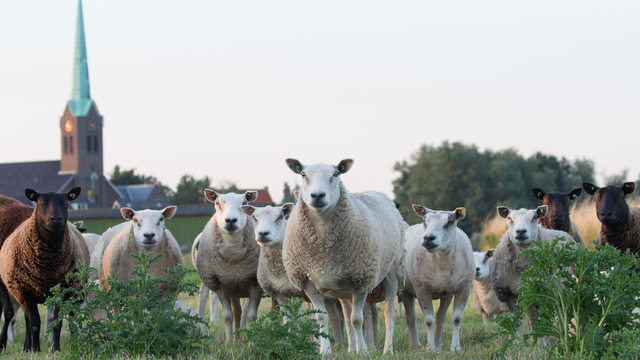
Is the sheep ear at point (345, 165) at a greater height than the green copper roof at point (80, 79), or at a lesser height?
lesser

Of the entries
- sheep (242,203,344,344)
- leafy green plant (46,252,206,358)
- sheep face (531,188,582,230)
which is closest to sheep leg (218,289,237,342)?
sheep (242,203,344,344)

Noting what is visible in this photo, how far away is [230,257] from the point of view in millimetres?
9156

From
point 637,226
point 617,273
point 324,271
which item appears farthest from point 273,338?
point 637,226

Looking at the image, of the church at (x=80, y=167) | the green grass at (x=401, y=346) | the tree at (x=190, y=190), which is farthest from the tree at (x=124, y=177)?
the green grass at (x=401, y=346)

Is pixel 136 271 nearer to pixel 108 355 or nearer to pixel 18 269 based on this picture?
pixel 108 355

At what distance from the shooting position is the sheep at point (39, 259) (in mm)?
8312

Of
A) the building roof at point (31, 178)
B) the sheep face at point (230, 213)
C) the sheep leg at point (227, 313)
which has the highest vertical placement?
the building roof at point (31, 178)

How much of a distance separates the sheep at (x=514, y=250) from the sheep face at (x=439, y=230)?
68cm

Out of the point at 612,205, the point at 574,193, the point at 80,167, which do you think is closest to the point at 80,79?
the point at 80,167

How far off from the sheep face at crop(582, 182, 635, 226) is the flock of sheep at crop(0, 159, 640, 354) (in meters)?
0.02

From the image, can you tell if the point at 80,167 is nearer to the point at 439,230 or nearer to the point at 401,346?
the point at 401,346

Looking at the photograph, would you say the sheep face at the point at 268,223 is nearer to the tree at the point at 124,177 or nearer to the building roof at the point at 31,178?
the building roof at the point at 31,178

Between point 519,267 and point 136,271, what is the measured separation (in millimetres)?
4543

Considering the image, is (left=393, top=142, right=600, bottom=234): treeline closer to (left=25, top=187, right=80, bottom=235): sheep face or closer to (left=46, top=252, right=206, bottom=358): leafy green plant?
(left=25, top=187, right=80, bottom=235): sheep face
